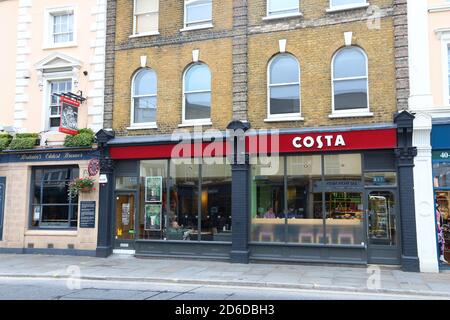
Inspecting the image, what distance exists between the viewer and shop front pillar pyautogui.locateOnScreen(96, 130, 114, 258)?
1595 centimetres

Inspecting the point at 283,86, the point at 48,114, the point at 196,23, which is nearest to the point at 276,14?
the point at 283,86

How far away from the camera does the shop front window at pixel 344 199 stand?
44.7 ft

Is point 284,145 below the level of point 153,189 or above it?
above

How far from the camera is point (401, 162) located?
13008 mm

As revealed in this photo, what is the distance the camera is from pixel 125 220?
1625 centimetres

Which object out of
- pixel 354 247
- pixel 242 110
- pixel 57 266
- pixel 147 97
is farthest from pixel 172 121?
pixel 354 247

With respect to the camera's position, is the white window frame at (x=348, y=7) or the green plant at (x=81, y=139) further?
the green plant at (x=81, y=139)

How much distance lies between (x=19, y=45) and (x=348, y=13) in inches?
509

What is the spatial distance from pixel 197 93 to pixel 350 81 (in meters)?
5.24

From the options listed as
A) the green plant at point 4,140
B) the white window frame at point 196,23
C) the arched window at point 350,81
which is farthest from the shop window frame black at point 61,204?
the arched window at point 350,81

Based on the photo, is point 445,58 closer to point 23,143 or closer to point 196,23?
point 196,23

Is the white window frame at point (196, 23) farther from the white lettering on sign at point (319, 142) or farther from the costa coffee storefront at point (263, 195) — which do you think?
the white lettering on sign at point (319, 142)

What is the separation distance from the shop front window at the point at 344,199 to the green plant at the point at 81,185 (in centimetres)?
840

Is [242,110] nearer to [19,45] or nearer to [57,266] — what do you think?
[57,266]
